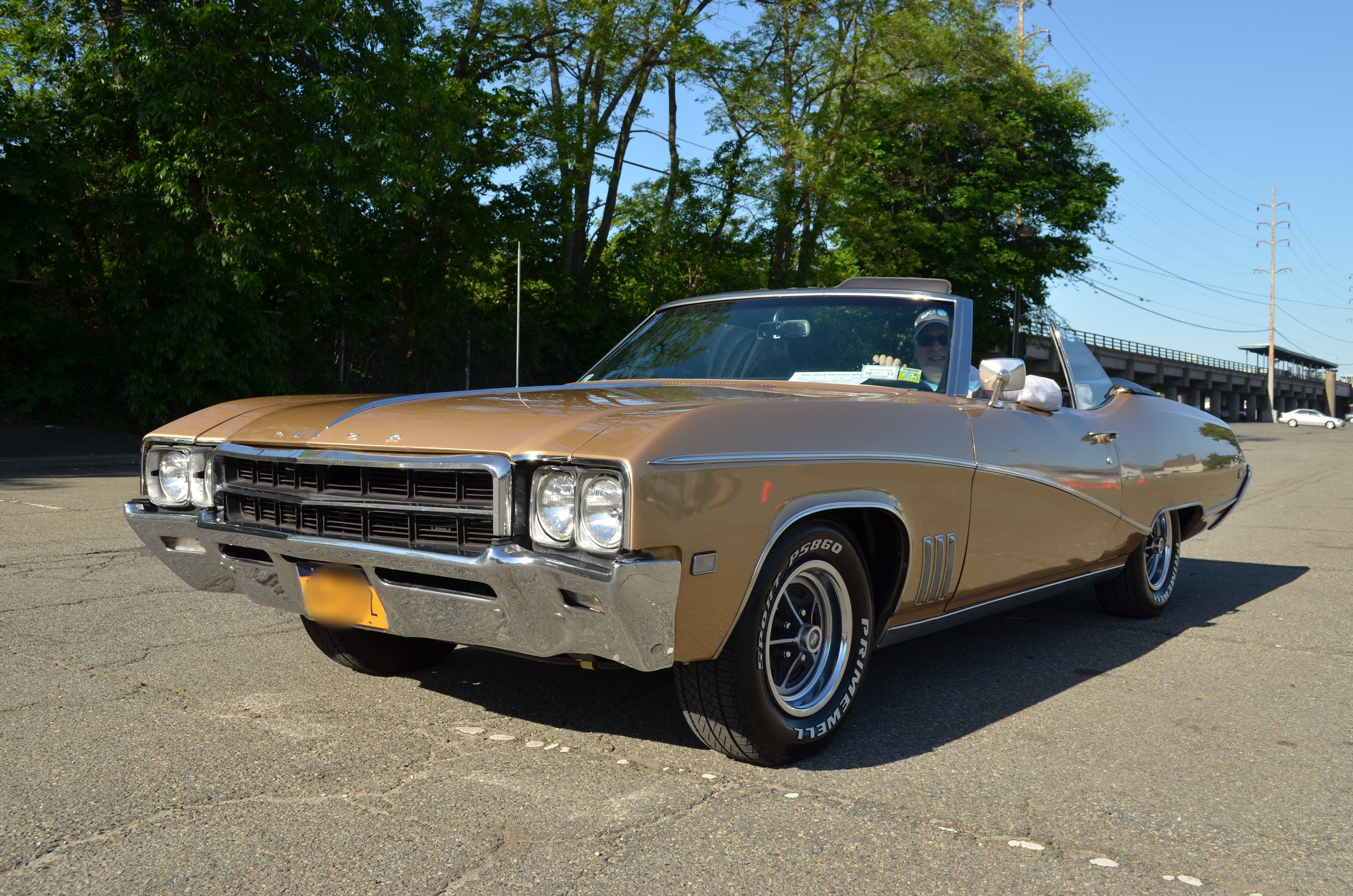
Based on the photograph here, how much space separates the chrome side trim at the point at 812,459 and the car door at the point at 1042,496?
0.78 feet

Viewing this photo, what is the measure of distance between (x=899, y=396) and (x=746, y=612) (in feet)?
4.07

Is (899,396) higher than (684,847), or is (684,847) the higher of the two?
(899,396)

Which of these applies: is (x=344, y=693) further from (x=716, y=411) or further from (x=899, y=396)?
(x=899, y=396)

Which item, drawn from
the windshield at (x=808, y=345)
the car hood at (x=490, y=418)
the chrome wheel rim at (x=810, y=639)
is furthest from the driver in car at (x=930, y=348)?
the chrome wheel rim at (x=810, y=639)

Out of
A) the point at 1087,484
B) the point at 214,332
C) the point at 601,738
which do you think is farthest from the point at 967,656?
the point at 214,332

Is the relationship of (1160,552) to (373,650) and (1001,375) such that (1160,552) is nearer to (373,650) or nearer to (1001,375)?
(1001,375)

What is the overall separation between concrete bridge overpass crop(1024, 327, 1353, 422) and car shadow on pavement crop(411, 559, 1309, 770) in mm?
29360

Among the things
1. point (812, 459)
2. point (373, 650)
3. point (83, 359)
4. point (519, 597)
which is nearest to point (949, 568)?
point (812, 459)

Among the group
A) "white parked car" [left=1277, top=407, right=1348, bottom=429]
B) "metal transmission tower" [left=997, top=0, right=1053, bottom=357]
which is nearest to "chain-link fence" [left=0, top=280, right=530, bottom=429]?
"metal transmission tower" [left=997, top=0, right=1053, bottom=357]

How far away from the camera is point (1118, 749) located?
11.9 ft

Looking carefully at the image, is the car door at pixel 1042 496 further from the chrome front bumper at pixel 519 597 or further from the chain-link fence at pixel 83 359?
the chain-link fence at pixel 83 359

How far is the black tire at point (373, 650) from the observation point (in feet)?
13.8

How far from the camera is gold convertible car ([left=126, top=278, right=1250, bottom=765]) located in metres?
2.89

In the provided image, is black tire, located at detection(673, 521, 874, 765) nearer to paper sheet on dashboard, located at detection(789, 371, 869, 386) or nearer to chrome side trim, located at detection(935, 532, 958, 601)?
chrome side trim, located at detection(935, 532, 958, 601)
